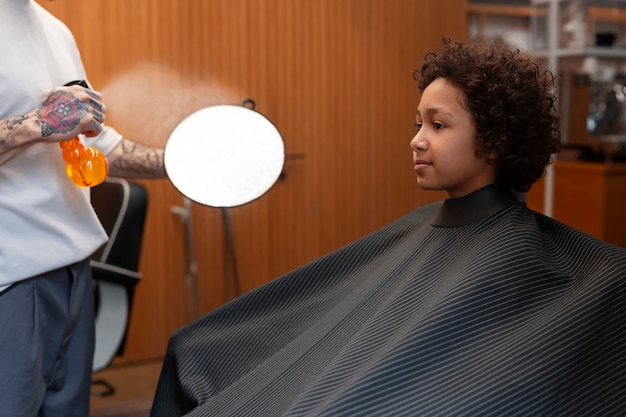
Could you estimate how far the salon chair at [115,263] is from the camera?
8.53ft

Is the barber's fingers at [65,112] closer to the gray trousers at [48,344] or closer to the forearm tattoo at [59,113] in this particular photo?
the forearm tattoo at [59,113]

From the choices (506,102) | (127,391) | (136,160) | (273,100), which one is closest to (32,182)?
(136,160)

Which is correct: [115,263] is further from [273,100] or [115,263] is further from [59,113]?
[273,100]

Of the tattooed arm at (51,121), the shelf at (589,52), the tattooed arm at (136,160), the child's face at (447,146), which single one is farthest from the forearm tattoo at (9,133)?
the shelf at (589,52)

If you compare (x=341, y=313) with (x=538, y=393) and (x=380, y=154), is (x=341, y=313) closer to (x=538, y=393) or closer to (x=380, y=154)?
(x=538, y=393)

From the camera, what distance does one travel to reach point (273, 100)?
371 centimetres

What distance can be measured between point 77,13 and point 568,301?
8.53 ft

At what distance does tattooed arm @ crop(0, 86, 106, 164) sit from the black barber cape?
0.61 metres

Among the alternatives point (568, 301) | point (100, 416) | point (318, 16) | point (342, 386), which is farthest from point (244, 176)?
point (318, 16)

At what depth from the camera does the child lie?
127cm

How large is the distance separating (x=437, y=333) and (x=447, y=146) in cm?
44

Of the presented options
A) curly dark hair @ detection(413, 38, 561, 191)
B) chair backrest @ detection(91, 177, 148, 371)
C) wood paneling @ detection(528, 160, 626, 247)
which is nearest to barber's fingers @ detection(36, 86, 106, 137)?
curly dark hair @ detection(413, 38, 561, 191)

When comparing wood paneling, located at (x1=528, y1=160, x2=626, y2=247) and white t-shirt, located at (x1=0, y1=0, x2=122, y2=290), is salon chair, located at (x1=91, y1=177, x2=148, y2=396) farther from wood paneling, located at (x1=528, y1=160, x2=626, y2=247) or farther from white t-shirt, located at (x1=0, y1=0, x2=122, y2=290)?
wood paneling, located at (x1=528, y1=160, x2=626, y2=247)

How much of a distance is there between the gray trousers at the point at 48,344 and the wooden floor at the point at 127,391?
1.42 m
